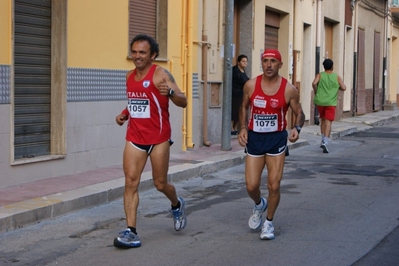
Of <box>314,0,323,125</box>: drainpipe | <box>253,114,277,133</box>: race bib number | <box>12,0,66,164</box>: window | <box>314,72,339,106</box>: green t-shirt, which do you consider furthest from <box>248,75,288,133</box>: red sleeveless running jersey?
<box>314,0,323,125</box>: drainpipe

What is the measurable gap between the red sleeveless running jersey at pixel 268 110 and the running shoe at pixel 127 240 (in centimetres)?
155

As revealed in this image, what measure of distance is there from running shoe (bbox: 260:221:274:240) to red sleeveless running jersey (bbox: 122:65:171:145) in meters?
1.27

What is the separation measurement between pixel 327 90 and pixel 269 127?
27.7 ft

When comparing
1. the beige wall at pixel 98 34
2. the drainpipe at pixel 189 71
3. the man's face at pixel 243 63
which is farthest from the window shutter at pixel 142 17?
the man's face at pixel 243 63

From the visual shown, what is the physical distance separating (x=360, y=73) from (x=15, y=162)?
21.9 meters

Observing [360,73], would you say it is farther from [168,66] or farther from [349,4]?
[168,66]

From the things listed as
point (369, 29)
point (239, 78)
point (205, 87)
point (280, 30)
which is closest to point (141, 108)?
point (205, 87)

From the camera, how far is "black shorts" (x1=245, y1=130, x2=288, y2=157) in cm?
760

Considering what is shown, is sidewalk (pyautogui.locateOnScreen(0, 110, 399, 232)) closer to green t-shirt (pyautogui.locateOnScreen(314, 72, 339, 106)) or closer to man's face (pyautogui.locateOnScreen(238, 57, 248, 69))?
green t-shirt (pyautogui.locateOnScreen(314, 72, 339, 106))

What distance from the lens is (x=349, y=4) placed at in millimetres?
27797

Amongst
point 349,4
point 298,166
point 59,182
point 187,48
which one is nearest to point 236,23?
point 187,48

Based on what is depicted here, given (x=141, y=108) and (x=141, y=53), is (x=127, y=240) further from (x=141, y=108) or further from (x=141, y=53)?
(x=141, y=53)

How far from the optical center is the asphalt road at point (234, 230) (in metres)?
6.78

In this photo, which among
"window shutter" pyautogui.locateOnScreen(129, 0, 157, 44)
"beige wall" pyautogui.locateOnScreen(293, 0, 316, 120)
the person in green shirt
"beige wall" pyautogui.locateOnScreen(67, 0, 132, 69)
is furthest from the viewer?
"beige wall" pyautogui.locateOnScreen(293, 0, 316, 120)
